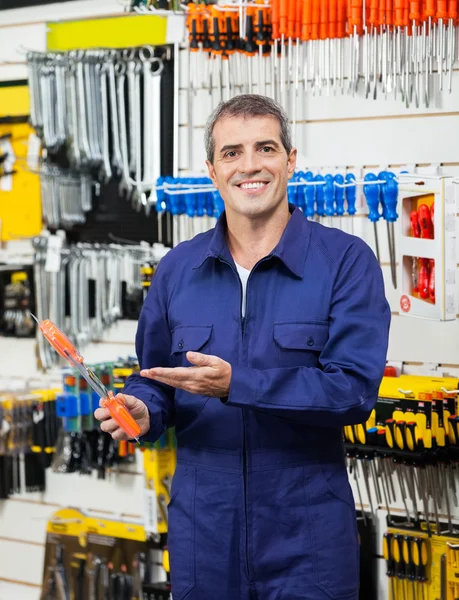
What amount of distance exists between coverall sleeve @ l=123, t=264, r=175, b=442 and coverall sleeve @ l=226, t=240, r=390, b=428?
1.26 ft

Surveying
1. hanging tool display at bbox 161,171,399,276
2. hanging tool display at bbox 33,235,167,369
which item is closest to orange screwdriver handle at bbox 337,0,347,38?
hanging tool display at bbox 161,171,399,276

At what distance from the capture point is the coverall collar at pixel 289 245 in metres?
2.33

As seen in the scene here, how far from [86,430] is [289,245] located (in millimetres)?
2064

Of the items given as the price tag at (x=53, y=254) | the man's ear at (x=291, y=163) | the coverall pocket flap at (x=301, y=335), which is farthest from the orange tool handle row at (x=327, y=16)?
the coverall pocket flap at (x=301, y=335)

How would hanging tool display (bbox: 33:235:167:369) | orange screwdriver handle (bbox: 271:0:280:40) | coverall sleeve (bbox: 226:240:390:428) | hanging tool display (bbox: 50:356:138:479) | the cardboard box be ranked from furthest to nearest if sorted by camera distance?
hanging tool display (bbox: 33:235:167:369) < hanging tool display (bbox: 50:356:138:479) < orange screwdriver handle (bbox: 271:0:280:40) < the cardboard box < coverall sleeve (bbox: 226:240:390:428)

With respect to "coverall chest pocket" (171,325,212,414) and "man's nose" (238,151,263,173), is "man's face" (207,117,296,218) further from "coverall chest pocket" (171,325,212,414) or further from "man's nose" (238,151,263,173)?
"coverall chest pocket" (171,325,212,414)

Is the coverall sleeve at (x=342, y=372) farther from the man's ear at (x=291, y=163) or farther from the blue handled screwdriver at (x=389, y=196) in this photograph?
the blue handled screwdriver at (x=389, y=196)

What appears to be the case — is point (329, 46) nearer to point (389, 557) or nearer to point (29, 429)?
point (389, 557)

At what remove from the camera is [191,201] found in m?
3.77

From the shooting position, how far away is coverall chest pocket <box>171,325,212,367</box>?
7.75ft

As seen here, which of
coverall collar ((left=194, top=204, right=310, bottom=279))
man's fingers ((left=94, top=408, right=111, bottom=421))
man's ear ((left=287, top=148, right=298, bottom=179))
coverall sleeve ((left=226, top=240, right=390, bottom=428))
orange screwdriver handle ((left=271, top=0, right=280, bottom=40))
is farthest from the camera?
orange screwdriver handle ((left=271, top=0, right=280, bottom=40))

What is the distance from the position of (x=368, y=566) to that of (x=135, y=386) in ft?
5.53

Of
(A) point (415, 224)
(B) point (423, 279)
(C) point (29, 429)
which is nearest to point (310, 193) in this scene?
(A) point (415, 224)

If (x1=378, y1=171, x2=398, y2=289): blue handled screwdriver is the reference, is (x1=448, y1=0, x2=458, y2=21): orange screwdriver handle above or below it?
above
